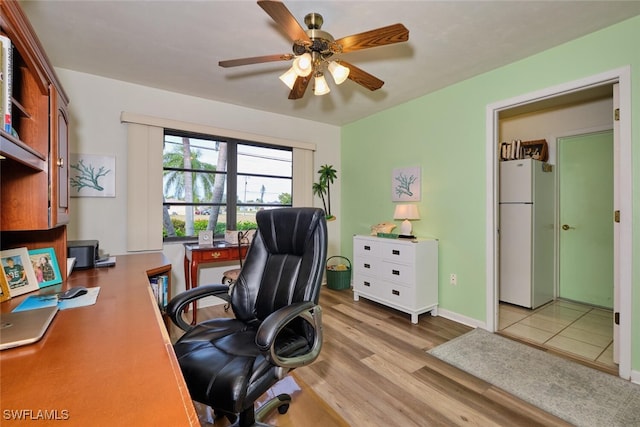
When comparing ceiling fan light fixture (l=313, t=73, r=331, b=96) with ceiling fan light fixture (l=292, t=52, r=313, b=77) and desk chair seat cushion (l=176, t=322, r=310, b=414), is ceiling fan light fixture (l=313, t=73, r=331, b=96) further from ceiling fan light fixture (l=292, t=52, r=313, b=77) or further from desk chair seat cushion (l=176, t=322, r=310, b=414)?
desk chair seat cushion (l=176, t=322, r=310, b=414)

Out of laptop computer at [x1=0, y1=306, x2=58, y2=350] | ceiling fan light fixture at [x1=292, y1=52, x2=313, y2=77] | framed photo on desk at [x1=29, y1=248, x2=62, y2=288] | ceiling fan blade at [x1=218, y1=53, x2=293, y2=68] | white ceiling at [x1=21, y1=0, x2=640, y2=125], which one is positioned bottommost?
laptop computer at [x1=0, y1=306, x2=58, y2=350]

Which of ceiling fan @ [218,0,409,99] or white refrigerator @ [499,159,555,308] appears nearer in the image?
ceiling fan @ [218,0,409,99]

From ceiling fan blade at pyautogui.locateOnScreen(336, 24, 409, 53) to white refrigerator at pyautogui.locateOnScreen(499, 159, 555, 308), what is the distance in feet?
8.61

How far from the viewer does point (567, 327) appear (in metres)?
2.72

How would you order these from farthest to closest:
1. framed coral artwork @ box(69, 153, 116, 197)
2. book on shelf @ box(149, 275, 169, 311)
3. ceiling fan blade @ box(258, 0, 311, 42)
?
framed coral artwork @ box(69, 153, 116, 197) < book on shelf @ box(149, 275, 169, 311) < ceiling fan blade @ box(258, 0, 311, 42)

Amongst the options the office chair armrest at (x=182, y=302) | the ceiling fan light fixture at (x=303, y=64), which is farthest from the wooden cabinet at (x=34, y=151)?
the ceiling fan light fixture at (x=303, y=64)

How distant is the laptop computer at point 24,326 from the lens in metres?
0.82

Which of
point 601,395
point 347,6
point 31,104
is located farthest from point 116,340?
point 601,395

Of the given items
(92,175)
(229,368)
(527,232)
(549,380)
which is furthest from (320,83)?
(527,232)

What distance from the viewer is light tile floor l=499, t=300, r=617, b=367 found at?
89.6 inches

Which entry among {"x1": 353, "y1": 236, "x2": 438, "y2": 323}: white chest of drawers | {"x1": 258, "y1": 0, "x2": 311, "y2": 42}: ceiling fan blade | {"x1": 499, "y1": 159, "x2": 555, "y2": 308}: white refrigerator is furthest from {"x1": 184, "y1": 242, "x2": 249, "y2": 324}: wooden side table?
{"x1": 499, "y1": 159, "x2": 555, "y2": 308}: white refrigerator

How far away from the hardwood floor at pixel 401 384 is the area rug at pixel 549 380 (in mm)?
100

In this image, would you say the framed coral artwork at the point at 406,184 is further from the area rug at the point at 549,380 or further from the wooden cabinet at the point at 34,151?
the wooden cabinet at the point at 34,151

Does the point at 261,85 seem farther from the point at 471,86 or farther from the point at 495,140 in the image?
the point at 495,140
